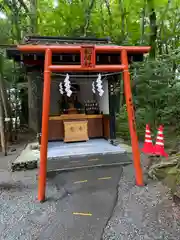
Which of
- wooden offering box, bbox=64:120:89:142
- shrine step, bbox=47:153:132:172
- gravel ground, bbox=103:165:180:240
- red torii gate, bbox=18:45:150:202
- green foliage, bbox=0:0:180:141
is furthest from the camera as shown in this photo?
green foliage, bbox=0:0:180:141

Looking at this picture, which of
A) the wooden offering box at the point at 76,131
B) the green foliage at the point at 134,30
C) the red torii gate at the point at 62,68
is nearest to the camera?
the red torii gate at the point at 62,68

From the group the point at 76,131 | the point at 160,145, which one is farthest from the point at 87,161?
the point at 76,131

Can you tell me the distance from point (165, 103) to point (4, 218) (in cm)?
674

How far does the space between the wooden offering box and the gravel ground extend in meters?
3.57

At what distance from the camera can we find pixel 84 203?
140 inches

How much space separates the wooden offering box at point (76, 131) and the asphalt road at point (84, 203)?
260 cm

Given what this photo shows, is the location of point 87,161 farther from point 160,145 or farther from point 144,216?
point 144,216

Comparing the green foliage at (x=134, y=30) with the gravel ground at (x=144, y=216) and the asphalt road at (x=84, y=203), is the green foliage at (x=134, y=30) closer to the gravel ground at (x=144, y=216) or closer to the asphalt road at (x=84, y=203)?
the asphalt road at (x=84, y=203)

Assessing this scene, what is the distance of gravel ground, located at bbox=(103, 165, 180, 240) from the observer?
2740 millimetres

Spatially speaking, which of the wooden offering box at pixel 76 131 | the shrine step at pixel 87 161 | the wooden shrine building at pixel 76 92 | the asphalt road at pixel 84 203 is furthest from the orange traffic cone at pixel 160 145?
the wooden offering box at pixel 76 131

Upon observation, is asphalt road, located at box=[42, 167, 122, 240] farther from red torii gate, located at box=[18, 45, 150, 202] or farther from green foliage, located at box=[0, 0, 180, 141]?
green foliage, located at box=[0, 0, 180, 141]

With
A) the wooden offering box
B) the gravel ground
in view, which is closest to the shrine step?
the gravel ground

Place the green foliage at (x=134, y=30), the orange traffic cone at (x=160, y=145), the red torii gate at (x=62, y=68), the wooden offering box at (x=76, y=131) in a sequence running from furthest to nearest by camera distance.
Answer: the green foliage at (x=134, y=30) → the wooden offering box at (x=76, y=131) → the orange traffic cone at (x=160, y=145) → the red torii gate at (x=62, y=68)

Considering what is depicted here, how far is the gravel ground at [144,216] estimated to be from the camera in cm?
274
